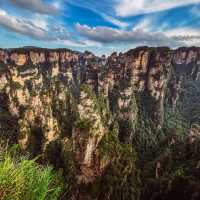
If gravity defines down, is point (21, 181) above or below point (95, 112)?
above

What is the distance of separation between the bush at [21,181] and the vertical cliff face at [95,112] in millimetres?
65261

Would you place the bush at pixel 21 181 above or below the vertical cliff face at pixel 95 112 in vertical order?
above

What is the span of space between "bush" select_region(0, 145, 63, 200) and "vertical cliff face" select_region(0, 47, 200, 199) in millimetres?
65261

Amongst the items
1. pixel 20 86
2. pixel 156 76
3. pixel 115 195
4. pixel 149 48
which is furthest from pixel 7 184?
pixel 149 48

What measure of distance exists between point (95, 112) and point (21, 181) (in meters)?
80.8

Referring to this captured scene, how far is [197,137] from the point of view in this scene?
319 ft

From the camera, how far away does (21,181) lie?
4.66 metres

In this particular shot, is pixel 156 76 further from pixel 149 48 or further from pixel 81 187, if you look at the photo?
pixel 81 187

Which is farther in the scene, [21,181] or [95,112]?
[95,112]

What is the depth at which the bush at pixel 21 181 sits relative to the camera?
4.38 meters

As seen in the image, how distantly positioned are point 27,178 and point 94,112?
263ft

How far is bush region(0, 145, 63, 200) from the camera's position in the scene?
4.38 metres

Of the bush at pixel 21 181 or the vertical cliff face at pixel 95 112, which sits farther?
the vertical cliff face at pixel 95 112

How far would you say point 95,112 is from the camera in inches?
3361
